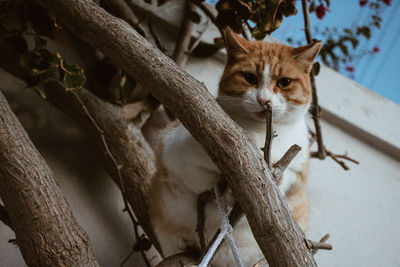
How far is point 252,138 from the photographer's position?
1147 millimetres

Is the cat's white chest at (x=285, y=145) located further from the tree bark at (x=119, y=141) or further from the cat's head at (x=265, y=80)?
the tree bark at (x=119, y=141)

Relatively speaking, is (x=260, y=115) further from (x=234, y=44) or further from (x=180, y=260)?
(x=180, y=260)

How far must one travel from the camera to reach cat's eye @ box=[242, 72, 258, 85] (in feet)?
3.91

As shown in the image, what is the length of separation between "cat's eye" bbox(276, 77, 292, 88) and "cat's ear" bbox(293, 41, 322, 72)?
0.10m

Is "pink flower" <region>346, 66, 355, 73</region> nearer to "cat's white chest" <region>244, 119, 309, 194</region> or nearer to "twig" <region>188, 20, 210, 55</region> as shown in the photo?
"twig" <region>188, 20, 210, 55</region>

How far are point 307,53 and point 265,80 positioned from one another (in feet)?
0.63

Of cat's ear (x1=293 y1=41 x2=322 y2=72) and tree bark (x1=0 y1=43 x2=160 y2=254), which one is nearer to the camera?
cat's ear (x1=293 y1=41 x2=322 y2=72)

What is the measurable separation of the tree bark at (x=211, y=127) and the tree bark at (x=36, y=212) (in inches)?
13.8

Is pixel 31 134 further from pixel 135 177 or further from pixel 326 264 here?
pixel 326 264

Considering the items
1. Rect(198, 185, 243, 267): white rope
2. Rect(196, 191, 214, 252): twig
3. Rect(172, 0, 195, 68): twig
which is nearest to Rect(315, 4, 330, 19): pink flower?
Rect(172, 0, 195, 68): twig

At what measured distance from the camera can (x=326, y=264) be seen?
5.62 feet

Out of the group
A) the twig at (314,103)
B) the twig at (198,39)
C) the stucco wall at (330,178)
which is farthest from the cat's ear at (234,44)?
the stucco wall at (330,178)

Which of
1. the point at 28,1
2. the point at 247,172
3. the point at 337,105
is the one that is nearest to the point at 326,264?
the point at 337,105

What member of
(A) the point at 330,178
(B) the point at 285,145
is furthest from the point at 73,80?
(A) the point at 330,178
